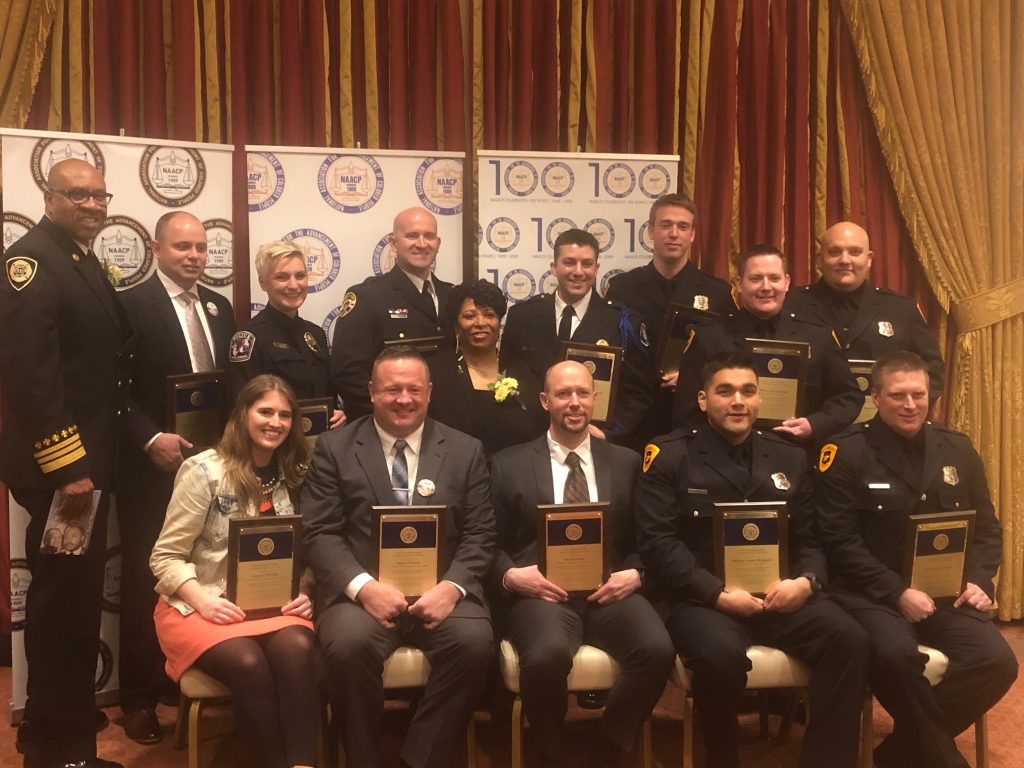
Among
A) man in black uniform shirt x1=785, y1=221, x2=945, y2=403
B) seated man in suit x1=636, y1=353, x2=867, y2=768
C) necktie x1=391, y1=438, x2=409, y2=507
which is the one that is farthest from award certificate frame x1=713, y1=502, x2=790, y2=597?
man in black uniform shirt x1=785, y1=221, x2=945, y2=403

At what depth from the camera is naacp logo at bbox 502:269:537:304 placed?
471 cm

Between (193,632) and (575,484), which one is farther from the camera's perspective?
(575,484)

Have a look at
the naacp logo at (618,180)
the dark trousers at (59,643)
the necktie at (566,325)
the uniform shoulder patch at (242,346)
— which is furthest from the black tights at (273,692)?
the naacp logo at (618,180)

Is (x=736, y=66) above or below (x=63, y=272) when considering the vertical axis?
above

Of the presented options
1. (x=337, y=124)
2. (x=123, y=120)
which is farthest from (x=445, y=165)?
(x=123, y=120)

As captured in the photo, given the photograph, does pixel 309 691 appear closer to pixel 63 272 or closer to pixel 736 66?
pixel 63 272

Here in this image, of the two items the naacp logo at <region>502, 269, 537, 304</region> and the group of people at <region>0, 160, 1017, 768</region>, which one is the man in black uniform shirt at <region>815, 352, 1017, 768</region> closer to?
the group of people at <region>0, 160, 1017, 768</region>

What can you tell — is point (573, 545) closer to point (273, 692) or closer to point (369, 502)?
point (369, 502)

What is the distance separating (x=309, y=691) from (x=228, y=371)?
1427 millimetres

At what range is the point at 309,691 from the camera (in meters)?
2.95

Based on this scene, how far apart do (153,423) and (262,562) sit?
2.76 ft

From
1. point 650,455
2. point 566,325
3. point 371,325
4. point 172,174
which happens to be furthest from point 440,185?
point 650,455

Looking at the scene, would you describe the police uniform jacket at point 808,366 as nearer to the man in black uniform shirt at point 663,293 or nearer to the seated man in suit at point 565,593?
the man in black uniform shirt at point 663,293

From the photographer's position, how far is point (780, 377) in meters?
3.69
